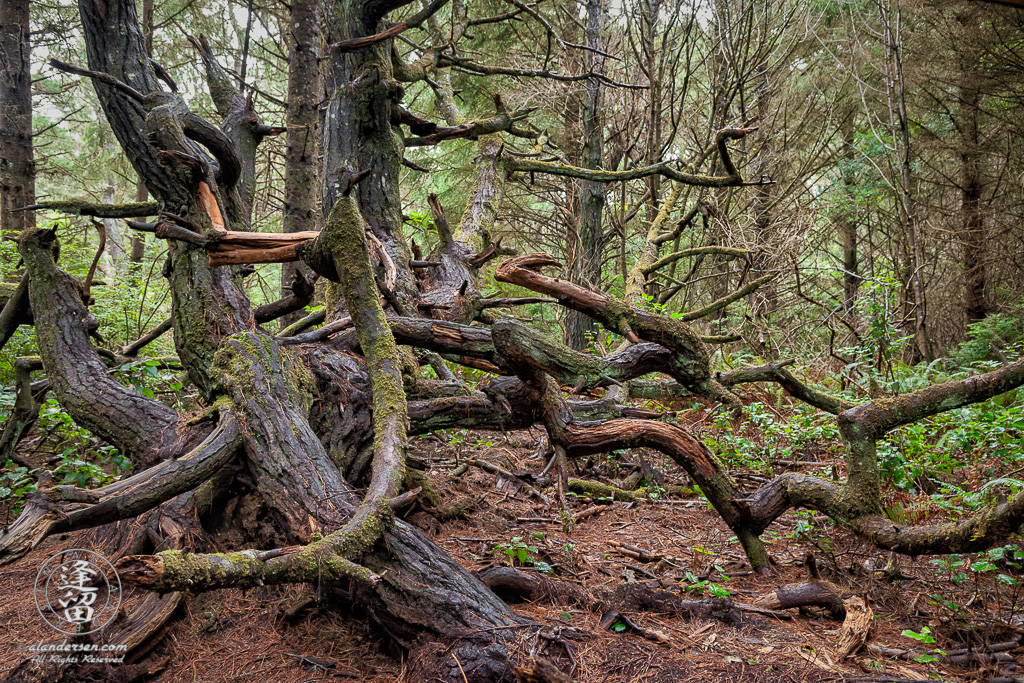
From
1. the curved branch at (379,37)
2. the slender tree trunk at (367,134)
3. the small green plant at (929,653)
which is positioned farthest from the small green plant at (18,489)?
the small green plant at (929,653)

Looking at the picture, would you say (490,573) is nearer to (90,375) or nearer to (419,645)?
(419,645)

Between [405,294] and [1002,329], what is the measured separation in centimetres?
869

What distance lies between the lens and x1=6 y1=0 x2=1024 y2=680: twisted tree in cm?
267

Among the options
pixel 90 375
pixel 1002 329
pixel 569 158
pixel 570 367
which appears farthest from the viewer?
pixel 569 158

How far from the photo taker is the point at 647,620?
319cm

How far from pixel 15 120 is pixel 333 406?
21.5 ft

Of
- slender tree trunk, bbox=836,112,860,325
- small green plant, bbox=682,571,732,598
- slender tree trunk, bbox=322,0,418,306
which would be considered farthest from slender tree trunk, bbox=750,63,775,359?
slender tree trunk, bbox=322,0,418,306

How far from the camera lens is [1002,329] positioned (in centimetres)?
830

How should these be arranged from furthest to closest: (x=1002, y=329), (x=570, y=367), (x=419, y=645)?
(x=1002, y=329) < (x=570, y=367) < (x=419, y=645)

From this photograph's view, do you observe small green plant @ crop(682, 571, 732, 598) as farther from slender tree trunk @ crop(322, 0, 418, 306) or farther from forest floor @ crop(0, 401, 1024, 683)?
slender tree trunk @ crop(322, 0, 418, 306)

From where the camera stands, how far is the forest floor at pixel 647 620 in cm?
273

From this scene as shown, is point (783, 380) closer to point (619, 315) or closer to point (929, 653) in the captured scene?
point (619, 315)

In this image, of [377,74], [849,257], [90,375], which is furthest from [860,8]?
[90,375]

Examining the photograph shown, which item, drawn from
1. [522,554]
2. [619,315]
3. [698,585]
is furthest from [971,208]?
[522,554]
